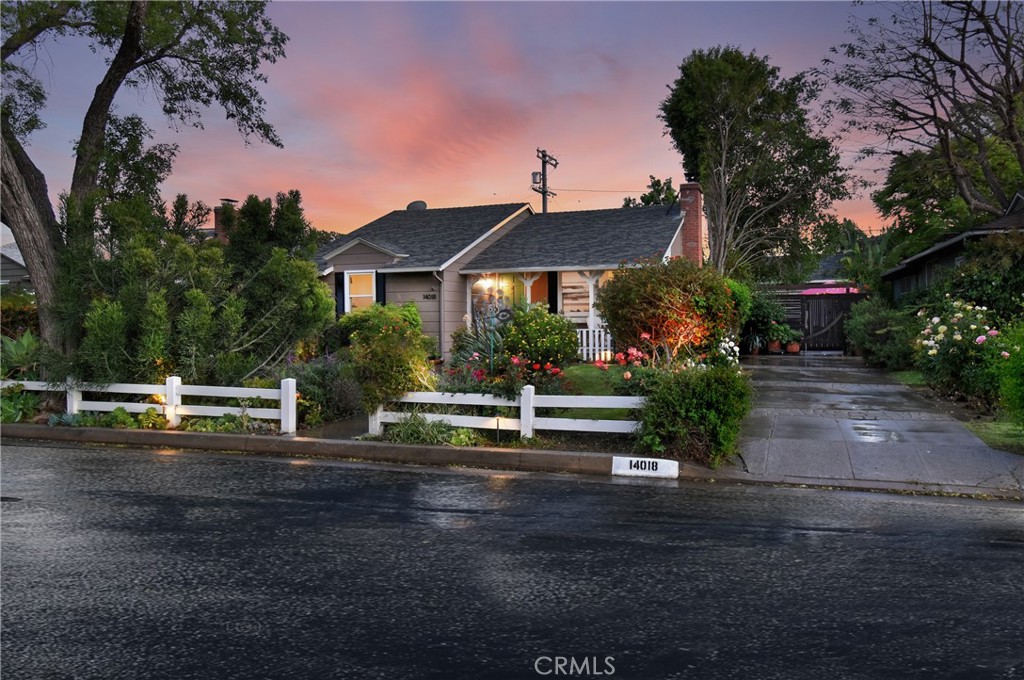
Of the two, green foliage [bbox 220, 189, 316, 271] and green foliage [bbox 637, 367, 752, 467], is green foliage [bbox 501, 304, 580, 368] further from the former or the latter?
green foliage [bbox 220, 189, 316, 271]

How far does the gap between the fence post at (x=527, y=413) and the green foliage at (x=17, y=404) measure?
30.5ft

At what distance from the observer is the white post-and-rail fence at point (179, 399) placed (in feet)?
38.3

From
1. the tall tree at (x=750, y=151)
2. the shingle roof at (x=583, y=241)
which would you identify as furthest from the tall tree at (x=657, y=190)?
the shingle roof at (x=583, y=241)

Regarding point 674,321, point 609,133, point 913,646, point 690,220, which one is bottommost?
point 913,646

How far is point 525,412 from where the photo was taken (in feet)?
34.2

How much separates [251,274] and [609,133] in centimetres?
1690

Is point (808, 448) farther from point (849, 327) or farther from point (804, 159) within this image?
point (804, 159)

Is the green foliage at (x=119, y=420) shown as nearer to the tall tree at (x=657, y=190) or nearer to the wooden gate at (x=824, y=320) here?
the wooden gate at (x=824, y=320)

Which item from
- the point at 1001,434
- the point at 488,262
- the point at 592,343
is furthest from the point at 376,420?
the point at 488,262

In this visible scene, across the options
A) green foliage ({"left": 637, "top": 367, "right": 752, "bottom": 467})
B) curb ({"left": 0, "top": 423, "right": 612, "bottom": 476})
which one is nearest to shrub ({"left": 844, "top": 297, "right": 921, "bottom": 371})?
green foliage ({"left": 637, "top": 367, "right": 752, "bottom": 467})

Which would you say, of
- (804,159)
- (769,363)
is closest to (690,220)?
(769,363)

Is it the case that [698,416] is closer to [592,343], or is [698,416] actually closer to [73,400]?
[73,400]

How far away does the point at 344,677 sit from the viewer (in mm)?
3727

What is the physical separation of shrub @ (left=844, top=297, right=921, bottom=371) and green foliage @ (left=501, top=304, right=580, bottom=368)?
9594mm
